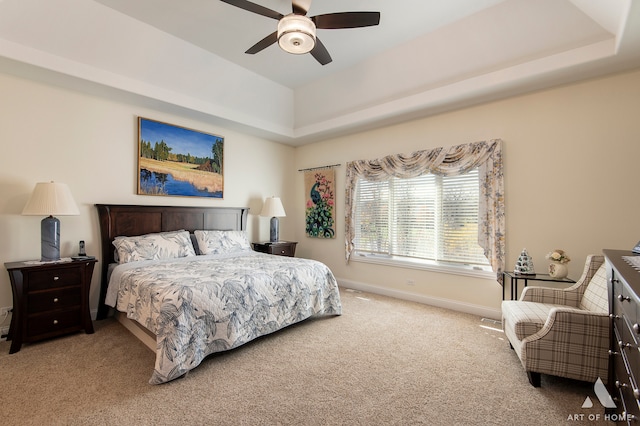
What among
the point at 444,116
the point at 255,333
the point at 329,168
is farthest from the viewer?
the point at 329,168

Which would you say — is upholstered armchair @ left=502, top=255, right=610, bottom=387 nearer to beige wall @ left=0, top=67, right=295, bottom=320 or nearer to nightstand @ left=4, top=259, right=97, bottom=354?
nightstand @ left=4, top=259, right=97, bottom=354

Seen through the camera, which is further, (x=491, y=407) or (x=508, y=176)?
(x=508, y=176)

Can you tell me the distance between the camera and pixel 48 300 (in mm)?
2771

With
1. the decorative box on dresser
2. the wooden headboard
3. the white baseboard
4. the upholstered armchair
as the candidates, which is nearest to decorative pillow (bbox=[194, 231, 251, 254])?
the wooden headboard

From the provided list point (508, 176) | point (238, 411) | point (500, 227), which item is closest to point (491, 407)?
point (238, 411)

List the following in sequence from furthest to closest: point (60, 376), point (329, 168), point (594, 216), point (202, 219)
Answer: point (329, 168)
point (202, 219)
point (594, 216)
point (60, 376)

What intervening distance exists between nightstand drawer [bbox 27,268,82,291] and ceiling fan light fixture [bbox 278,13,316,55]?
3.03 meters

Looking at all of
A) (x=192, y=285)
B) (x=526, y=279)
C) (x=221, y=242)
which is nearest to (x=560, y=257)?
(x=526, y=279)

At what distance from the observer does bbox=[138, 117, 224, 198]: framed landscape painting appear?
386 centimetres

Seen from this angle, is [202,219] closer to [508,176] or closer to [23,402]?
[23,402]

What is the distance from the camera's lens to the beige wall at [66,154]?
9.67 ft

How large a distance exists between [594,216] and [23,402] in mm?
4999

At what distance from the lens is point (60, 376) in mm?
2205

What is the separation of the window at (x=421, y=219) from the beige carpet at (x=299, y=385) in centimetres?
119
